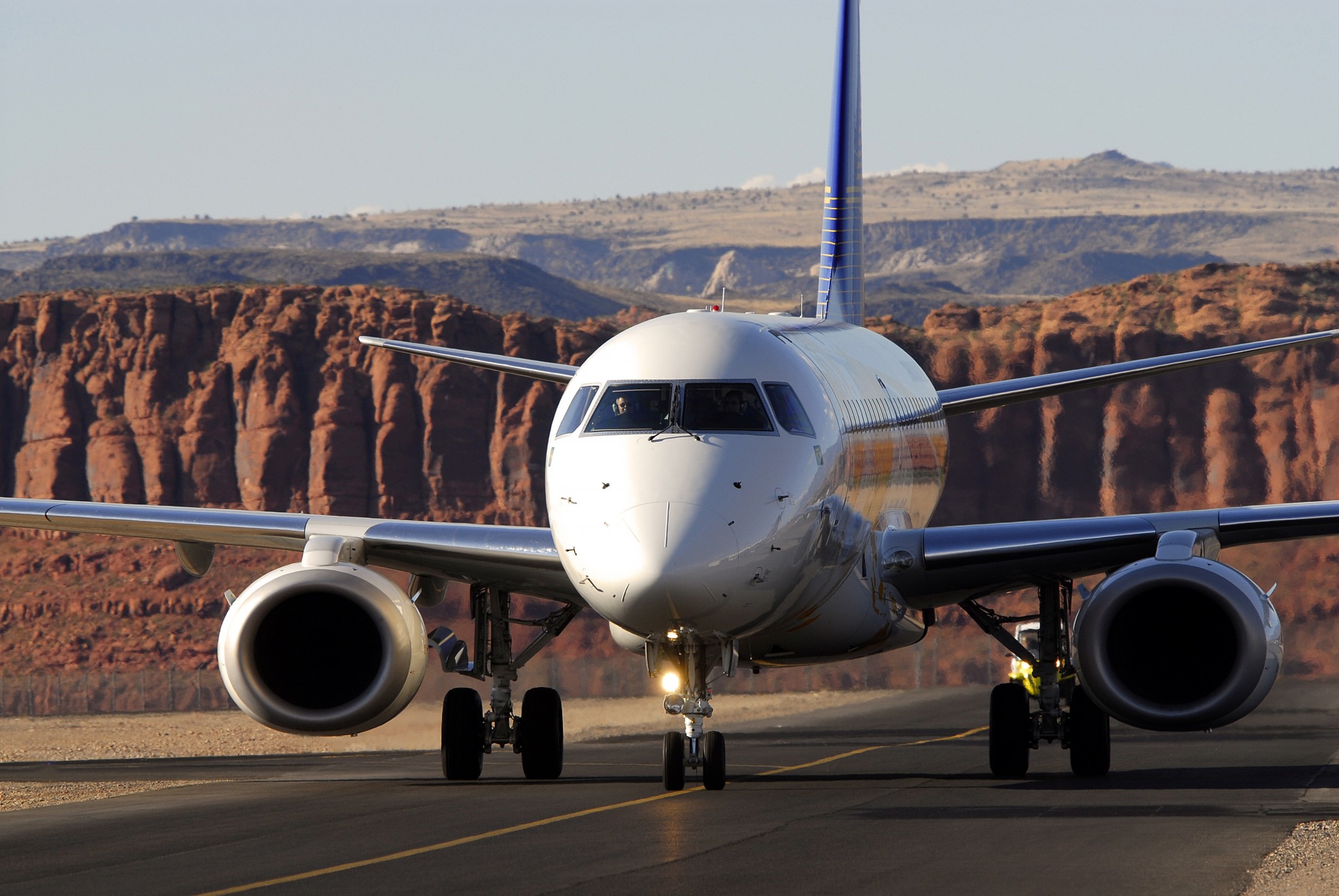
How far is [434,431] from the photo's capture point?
6775 centimetres

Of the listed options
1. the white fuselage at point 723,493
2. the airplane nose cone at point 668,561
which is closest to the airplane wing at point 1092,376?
the white fuselage at point 723,493

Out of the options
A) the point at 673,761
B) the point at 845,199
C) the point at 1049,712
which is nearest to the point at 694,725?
the point at 673,761

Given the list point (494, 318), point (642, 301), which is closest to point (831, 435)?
point (494, 318)

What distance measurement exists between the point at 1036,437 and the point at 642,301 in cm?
9480

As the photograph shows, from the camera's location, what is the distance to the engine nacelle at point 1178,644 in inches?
599

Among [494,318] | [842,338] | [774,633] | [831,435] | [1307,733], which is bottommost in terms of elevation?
[1307,733]

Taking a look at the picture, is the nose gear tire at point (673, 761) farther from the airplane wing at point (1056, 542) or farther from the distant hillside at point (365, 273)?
the distant hillside at point (365, 273)

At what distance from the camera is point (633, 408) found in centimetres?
1484

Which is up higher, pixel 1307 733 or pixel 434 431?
pixel 434 431

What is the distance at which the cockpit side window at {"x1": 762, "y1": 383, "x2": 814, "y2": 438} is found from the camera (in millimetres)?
15125

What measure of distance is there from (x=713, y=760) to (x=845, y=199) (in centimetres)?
1461

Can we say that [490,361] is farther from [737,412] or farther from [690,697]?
[690,697]

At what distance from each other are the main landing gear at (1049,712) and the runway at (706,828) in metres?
0.33

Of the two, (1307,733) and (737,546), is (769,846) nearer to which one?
(737,546)
